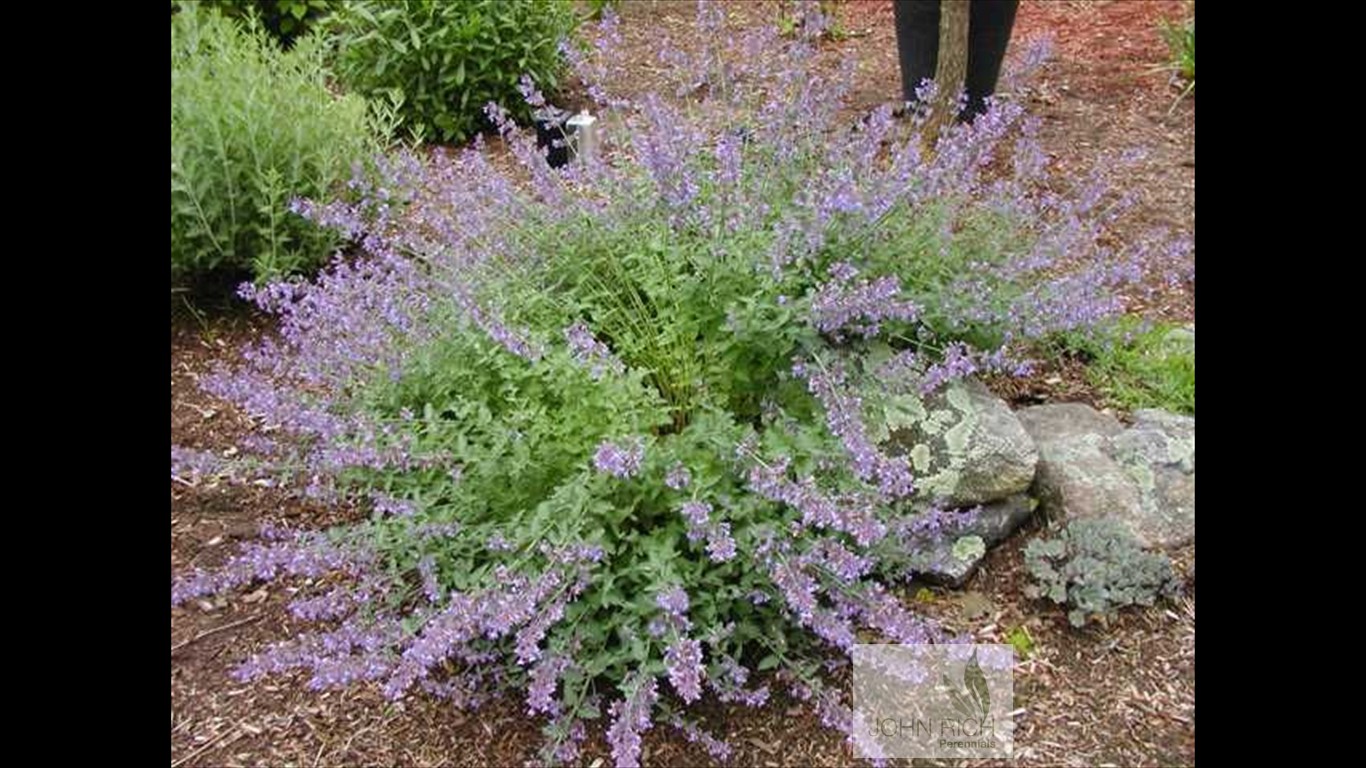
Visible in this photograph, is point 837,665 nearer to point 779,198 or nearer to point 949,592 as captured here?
point 949,592

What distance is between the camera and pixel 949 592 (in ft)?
9.31

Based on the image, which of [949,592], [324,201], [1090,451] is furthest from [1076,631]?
[324,201]

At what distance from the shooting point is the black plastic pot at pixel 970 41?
16.0ft

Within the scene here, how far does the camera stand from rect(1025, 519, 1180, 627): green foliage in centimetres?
273

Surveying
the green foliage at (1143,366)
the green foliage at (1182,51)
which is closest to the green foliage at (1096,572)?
the green foliage at (1143,366)

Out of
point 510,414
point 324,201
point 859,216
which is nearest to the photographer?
point 510,414

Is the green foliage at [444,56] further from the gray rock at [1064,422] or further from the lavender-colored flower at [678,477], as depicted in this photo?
the lavender-colored flower at [678,477]

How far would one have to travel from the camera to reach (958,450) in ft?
9.49

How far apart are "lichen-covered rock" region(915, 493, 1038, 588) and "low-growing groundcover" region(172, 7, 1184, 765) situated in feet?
0.27

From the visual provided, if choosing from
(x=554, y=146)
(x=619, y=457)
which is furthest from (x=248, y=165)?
(x=619, y=457)

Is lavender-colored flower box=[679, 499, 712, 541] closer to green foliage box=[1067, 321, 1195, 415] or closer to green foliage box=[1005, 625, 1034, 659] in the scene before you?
green foliage box=[1005, 625, 1034, 659]

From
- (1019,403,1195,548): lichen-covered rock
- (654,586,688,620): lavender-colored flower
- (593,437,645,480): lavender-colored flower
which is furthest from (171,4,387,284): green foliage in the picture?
(1019,403,1195,548): lichen-covered rock

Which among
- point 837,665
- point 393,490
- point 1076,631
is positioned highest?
point 393,490

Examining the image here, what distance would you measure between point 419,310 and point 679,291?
0.68 meters
